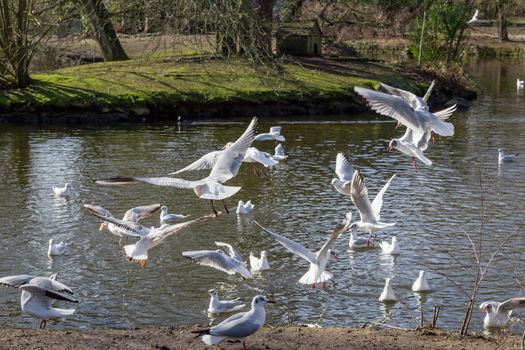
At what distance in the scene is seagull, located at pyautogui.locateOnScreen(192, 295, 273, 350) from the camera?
7.38m

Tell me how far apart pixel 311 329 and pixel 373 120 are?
19309 mm

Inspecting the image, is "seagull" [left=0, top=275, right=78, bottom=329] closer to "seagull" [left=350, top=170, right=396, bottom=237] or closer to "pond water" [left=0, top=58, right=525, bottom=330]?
"pond water" [left=0, top=58, right=525, bottom=330]

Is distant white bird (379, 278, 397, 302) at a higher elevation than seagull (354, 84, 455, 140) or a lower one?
lower

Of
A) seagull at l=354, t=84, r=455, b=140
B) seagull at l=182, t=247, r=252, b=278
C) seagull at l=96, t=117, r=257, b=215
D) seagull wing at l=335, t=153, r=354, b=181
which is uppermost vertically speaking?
seagull at l=354, t=84, r=455, b=140

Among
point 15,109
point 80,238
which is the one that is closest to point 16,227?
point 80,238

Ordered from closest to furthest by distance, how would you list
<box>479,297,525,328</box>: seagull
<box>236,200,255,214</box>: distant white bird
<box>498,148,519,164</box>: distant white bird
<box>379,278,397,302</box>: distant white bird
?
<box>479,297,525,328</box>: seagull < <box>379,278,397,302</box>: distant white bird < <box>236,200,255,214</box>: distant white bird < <box>498,148,519,164</box>: distant white bird

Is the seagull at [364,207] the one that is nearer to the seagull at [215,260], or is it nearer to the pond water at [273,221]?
the pond water at [273,221]

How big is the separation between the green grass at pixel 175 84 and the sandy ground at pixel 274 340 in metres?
19.3

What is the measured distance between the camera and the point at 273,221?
1405 centimetres

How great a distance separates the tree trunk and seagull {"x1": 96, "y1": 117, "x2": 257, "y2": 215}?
63.3 ft

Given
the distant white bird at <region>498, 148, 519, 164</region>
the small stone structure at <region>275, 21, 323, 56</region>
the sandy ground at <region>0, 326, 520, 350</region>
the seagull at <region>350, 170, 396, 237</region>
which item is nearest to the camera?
the sandy ground at <region>0, 326, 520, 350</region>

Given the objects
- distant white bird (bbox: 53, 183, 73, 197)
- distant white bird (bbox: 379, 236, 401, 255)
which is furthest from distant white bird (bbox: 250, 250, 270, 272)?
distant white bird (bbox: 53, 183, 73, 197)

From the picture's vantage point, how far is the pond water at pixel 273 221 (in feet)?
32.9

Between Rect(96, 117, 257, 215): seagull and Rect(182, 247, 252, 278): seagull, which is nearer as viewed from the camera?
Rect(96, 117, 257, 215): seagull
